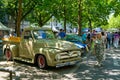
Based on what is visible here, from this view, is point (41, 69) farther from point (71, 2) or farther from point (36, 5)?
point (36, 5)

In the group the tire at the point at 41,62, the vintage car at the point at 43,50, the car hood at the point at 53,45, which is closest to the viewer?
the vintage car at the point at 43,50

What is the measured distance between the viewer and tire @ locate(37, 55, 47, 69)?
10977 mm

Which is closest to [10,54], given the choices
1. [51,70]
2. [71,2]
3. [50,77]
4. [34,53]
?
[34,53]

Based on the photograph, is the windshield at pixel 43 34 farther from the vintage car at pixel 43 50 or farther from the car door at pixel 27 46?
the car door at pixel 27 46

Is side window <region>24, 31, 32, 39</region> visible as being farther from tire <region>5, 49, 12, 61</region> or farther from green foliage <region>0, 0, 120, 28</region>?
green foliage <region>0, 0, 120, 28</region>

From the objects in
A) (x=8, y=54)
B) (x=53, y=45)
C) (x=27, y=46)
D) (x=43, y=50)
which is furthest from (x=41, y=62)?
(x=8, y=54)

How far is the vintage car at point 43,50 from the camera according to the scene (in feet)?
34.6

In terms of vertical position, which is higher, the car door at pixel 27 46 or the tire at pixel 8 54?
the car door at pixel 27 46

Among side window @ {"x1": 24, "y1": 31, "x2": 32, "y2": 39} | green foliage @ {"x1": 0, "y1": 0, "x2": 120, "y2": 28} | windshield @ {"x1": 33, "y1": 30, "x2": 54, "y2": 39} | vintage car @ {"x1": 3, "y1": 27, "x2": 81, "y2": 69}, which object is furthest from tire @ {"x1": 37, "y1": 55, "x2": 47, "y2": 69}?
green foliage @ {"x1": 0, "y1": 0, "x2": 120, "y2": 28}

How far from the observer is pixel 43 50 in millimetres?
10852

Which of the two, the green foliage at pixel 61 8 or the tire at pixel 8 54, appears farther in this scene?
the green foliage at pixel 61 8

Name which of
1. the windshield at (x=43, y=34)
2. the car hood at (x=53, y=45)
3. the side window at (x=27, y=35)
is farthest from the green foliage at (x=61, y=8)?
the car hood at (x=53, y=45)

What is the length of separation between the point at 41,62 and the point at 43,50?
654mm

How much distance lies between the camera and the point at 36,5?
31.8 metres
